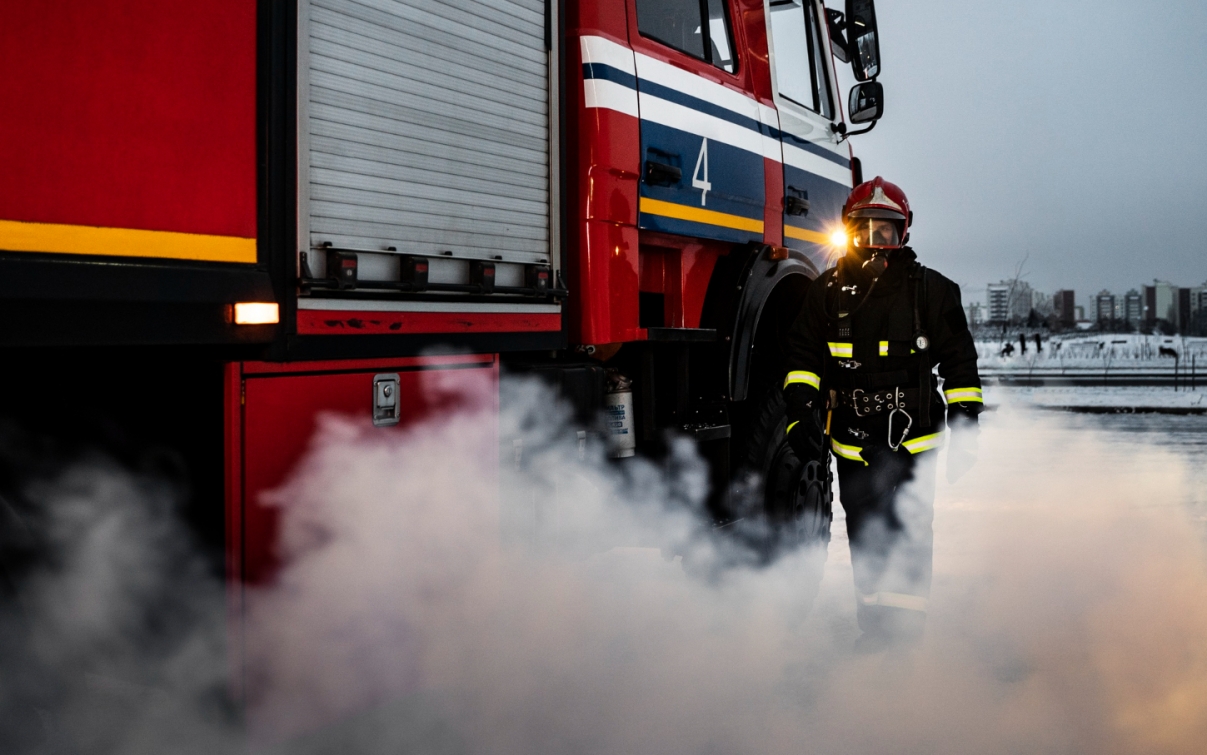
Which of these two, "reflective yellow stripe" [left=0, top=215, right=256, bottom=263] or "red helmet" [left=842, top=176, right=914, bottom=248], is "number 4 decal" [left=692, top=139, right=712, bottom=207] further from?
"reflective yellow stripe" [left=0, top=215, right=256, bottom=263]

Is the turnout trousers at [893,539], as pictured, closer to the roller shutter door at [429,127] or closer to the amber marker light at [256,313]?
the roller shutter door at [429,127]

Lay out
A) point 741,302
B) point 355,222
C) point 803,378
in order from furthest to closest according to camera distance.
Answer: point 741,302 → point 803,378 → point 355,222

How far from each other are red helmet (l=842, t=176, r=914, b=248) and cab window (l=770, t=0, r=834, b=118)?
3.24ft

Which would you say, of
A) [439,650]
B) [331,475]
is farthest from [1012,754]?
[331,475]

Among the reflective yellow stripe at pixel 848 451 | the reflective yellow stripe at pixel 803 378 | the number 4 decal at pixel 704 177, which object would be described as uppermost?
the number 4 decal at pixel 704 177

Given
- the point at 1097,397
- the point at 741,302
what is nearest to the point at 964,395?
the point at 741,302

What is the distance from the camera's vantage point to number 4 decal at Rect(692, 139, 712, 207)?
4.12 metres

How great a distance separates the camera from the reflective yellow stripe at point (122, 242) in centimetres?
200

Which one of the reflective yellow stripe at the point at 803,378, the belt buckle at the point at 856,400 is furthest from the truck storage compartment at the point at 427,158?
the belt buckle at the point at 856,400

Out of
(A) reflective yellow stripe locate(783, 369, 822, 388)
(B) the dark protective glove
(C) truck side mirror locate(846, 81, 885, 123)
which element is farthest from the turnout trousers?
(C) truck side mirror locate(846, 81, 885, 123)

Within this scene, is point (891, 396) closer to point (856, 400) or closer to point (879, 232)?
point (856, 400)

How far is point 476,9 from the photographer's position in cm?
310

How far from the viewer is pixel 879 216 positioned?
401cm

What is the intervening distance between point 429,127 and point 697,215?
1506 mm
